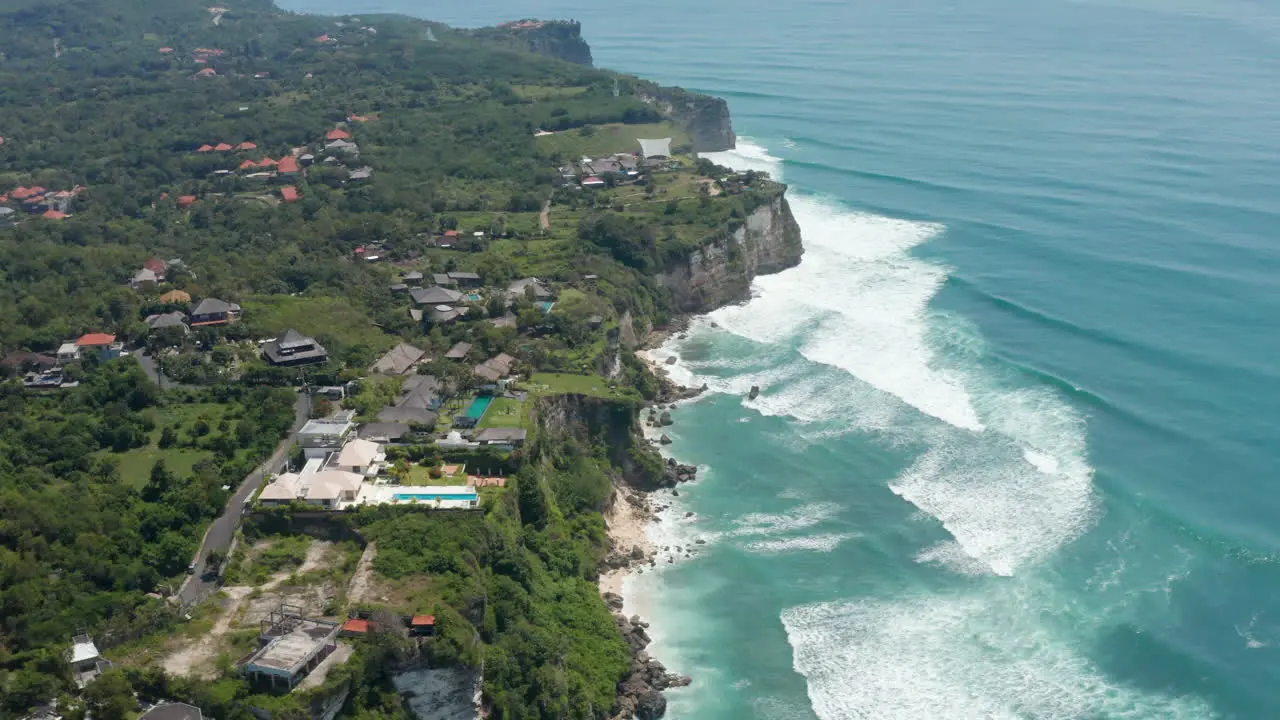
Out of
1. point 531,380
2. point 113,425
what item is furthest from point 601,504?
point 113,425

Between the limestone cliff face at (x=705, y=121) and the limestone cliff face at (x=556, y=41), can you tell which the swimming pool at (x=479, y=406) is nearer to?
the limestone cliff face at (x=705, y=121)

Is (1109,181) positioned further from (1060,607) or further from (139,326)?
(139,326)

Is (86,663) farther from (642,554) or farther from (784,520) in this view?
(784,520)

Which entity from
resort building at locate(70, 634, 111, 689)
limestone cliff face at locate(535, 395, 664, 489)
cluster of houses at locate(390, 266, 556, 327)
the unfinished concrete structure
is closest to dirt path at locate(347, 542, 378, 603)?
the unfinished concrete structure

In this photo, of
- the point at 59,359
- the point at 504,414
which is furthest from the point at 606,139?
the point at 59,359

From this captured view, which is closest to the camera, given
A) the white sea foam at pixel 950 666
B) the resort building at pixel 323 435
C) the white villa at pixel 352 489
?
the white sea foam at pixel 950 666

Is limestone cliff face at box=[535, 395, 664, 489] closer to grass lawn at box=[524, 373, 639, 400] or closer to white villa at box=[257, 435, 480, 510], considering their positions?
grass lawn at box=[524, 373, 639, 400]

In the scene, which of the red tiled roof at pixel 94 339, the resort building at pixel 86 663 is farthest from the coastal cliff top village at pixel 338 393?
the red tiled roof at pixel 94 339
